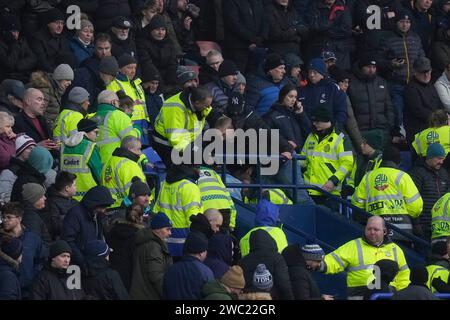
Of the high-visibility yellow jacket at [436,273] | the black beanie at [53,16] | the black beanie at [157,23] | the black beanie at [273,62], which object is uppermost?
the black beanie at [53,16]

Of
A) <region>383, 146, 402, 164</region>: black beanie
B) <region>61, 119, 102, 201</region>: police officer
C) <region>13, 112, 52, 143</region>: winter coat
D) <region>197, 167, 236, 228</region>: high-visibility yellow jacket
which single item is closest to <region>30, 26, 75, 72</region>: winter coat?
<region>13, 112, 52, 143</region>: winter coat

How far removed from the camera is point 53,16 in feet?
83.4

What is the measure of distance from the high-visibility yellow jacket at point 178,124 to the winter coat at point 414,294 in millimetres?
4254

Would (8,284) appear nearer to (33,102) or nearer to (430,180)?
(33,102)

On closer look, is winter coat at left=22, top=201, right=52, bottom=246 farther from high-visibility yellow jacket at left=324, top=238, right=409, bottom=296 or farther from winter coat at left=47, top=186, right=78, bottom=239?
high-visibility yellow jacket at left=324, top=238, right=409, bottom=296

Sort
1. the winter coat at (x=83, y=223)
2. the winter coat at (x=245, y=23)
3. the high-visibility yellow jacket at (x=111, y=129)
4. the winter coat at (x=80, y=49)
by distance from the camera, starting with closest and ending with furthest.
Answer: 1. the winter coat at (x=83, y=223)
2. the high-visibility yellow jacket at (x=111, y=129)
3. the winter coat at (x=80, y=49)
4. the winter coat at (x=245, y=23)

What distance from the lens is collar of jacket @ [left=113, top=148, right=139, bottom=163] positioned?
21750mm

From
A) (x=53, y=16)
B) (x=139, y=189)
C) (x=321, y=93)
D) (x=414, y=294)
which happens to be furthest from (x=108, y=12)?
(x=414, y=294)

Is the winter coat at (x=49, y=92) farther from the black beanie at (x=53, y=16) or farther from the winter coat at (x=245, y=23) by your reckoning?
the winter coat at (x=245, y=23)

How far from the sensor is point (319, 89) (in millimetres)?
25844

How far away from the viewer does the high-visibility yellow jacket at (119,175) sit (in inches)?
854

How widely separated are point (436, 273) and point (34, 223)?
457 centimetres

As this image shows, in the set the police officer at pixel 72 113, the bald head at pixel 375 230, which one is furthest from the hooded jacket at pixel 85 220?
the bald head at pixel 375 230

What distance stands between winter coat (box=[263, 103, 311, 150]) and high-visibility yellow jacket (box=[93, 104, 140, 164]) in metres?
2.60
